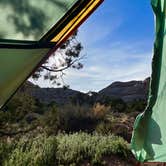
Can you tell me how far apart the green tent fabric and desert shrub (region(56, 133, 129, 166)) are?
563 cm

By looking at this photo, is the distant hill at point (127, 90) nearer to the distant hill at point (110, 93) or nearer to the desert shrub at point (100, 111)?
the distant hill at point (110, 93)

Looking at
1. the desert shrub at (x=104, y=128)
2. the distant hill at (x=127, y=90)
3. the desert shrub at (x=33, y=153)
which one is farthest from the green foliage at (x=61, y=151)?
the distant hill at (x=127, y=90)

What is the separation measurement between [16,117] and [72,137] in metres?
1.87

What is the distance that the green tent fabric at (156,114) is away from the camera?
13.3ft

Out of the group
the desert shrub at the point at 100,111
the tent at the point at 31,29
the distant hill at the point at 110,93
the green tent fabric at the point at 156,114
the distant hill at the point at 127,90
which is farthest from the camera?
the distant hill at the point at 127,90

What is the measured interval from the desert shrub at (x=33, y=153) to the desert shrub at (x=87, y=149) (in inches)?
6.9

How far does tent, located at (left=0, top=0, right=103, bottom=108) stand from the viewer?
3.72 m

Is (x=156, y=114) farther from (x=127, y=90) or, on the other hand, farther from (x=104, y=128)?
(x=127, y=90)

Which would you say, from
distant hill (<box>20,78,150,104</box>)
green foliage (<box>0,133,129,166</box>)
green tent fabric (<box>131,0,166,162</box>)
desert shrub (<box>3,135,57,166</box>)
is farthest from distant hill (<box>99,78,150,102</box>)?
green tent fabric (<box>131,0,166,162</box>)

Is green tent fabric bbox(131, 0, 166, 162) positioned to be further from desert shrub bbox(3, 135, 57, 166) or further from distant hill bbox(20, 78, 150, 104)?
distant hill bbox(20, 78, 150, 104)

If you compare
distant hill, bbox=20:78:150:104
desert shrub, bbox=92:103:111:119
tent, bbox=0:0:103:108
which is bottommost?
tent, bbox=0:0:103:108

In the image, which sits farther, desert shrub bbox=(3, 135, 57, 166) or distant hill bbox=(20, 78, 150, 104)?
distant hill bbox=(20, 78, 150, 104)

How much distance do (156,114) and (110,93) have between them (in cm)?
2061

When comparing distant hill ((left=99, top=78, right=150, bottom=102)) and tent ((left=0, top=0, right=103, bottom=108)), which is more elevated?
distant hill ((left=99, top=78, right=150, bottom=102))
